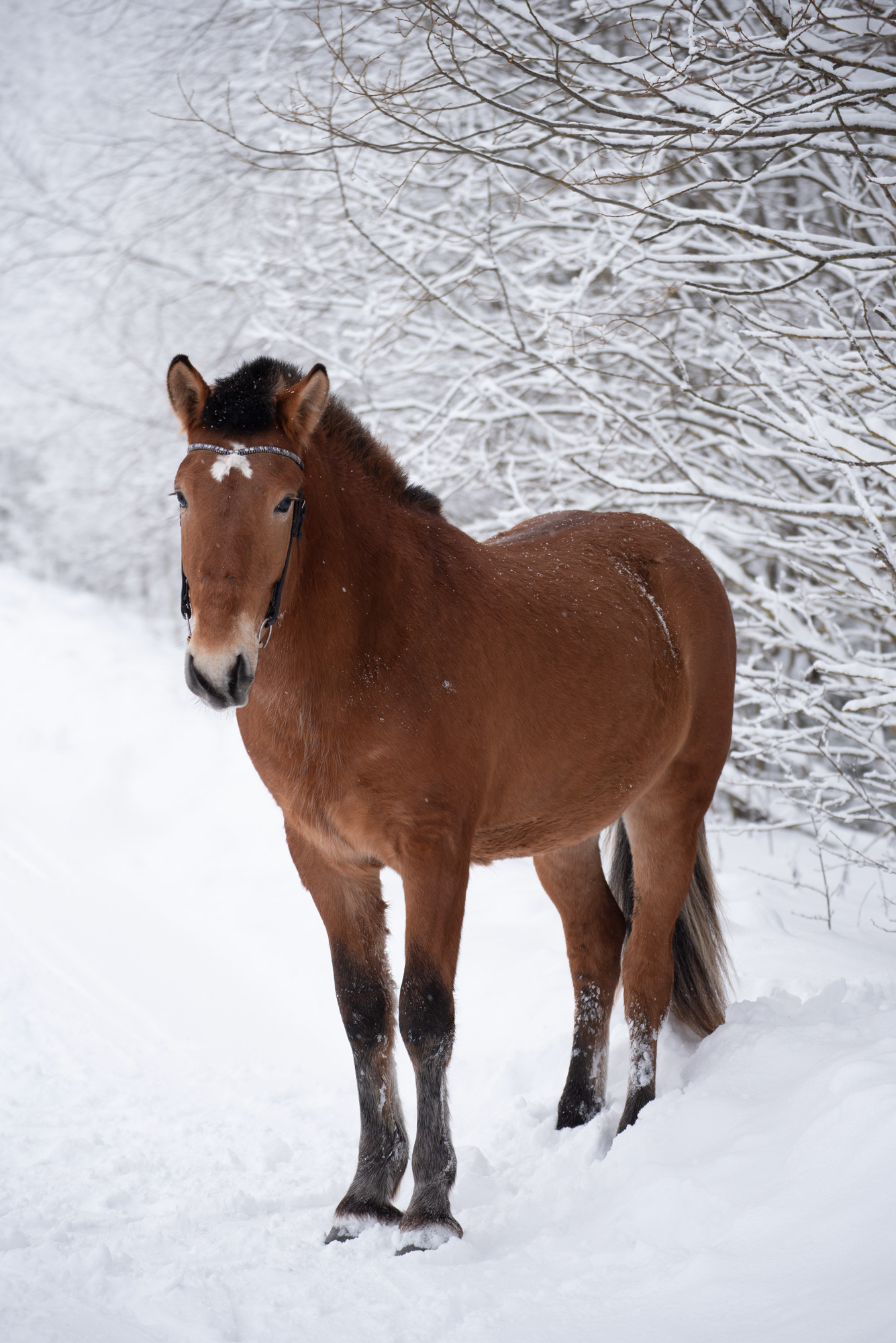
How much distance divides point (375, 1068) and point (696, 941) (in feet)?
4.38

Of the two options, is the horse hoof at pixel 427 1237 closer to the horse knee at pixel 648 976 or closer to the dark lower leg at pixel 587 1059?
the dark lower leg at pixel 587 1059

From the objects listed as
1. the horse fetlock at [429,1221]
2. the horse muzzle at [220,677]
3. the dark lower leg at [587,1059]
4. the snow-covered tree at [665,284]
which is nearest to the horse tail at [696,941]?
the dark lower leg at [587,1059]

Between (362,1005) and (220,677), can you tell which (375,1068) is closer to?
(362,1005)

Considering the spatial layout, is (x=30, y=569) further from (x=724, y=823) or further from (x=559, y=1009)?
(x=559, y=1009)

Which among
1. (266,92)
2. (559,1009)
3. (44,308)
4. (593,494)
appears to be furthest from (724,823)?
(44,308)

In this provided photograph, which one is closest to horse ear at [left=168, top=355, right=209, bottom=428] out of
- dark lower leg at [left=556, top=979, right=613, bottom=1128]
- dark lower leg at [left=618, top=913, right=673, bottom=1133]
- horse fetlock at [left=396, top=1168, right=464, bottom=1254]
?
horse fetlock at [left=396, top=1168, right=464, bottom=1254]

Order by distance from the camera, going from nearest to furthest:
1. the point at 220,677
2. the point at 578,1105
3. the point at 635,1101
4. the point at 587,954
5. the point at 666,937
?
the point at 220,677, the point at 635,1101, the point at 578,1105, the point at 666,937, the point at 587,954

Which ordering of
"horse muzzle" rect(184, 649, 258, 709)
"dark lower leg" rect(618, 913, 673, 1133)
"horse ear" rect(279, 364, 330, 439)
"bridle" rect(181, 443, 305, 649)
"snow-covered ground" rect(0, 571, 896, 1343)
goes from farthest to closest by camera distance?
1. "dark lower leg" rect(618, 913, 673, 1133)
2. "horse ear" rect(279, 364, 330, 439)
3. "bridle" rect(181, 443, 305, 649)
4. "horse muzzle" rect(184, 649, 258, 709)
5. "snow-covered ground" rect(0, 571, 896, 1343)

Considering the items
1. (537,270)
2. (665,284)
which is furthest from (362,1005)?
(537,270)

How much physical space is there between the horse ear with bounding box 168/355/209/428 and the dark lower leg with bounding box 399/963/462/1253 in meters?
1.51

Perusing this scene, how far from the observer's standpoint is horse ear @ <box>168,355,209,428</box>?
2527 millimetres


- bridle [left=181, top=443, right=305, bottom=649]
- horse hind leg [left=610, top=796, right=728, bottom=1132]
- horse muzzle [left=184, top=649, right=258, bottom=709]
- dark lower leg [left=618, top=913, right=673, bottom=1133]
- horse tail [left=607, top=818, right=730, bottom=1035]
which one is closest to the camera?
horse muzzle [left=184, top=649, right=258, bottom=709]

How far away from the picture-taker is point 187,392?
2.57 metres

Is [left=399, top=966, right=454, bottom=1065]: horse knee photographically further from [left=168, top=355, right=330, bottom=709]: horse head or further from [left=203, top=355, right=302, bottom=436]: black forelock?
[left=203, top=355, right=302, bottom=436]: black forelock
